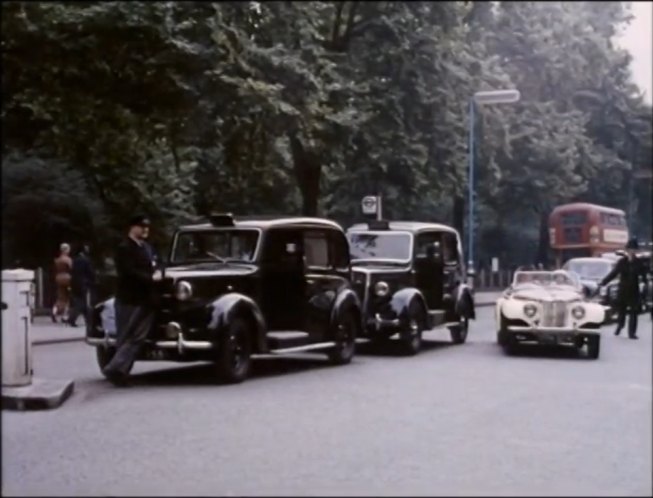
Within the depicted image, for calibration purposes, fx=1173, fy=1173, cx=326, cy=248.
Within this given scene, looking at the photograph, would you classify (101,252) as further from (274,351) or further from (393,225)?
(274,351)

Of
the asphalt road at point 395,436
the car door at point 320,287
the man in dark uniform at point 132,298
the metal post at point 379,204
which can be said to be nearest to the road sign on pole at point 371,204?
the metal post at point 379,204

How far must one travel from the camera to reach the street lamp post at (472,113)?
110 inches

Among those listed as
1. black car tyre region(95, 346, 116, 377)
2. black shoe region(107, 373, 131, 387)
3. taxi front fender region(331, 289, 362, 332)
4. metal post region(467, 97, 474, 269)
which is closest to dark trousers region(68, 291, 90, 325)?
metal post region(467, 97, 474, 269)

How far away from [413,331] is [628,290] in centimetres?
126

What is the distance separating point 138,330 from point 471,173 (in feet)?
9.71

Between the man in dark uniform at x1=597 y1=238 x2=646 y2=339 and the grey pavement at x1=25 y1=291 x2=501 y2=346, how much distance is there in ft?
1.05

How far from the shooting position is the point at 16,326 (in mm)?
3879

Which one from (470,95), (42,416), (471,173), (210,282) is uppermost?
(470,95)

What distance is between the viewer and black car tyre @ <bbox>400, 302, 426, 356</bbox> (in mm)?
4551

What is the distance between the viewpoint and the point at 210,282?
20.5 feet

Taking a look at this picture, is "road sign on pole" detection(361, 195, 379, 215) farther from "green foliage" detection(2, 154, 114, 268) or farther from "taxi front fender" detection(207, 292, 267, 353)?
"taxi front fender" detection(207, 292, 267, 353)

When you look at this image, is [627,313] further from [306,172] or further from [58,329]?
[58,329]

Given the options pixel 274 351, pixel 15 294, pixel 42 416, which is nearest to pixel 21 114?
pixel 15 294

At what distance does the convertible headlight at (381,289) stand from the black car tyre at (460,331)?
1.01m
